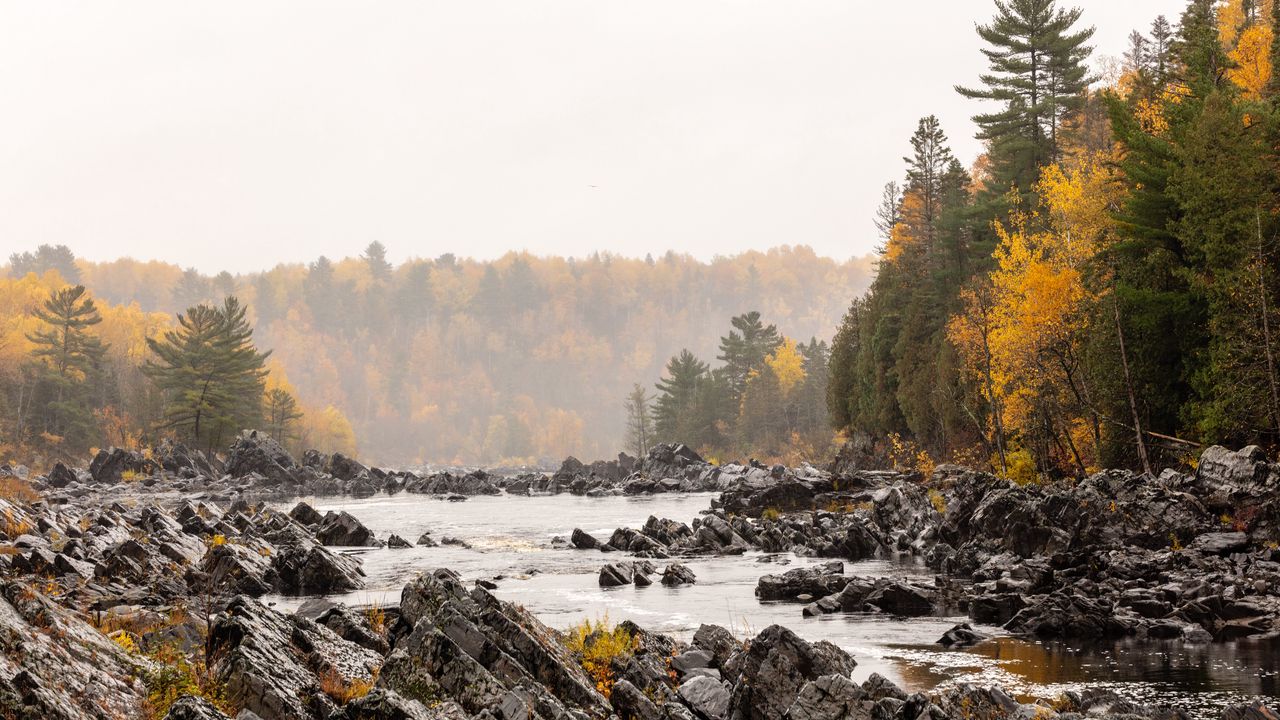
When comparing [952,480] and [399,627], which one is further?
[952,480]

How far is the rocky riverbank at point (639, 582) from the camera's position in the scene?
11.9m

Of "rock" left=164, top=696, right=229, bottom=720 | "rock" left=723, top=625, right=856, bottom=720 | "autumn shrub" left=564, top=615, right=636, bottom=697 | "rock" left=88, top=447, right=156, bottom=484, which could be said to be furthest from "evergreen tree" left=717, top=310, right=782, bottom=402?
"rock" left=164, top=696, right=229, bottom=720

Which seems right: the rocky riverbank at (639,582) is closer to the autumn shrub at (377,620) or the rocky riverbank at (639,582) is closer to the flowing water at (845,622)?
the autumn shrub at (377,620)

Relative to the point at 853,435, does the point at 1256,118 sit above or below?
above

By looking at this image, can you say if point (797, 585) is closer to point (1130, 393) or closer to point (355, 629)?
point (355, 629)

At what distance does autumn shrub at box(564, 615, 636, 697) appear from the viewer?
1525cm

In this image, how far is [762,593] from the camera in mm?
29031

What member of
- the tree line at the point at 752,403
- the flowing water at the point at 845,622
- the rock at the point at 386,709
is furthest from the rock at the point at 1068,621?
the tree line at the point at 752,403

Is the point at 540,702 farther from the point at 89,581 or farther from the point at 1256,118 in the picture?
the point at 1256,118

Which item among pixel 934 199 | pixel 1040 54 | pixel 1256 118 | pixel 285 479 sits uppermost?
pixel 1040 54

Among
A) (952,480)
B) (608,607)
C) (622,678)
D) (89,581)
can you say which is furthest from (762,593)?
(952,480)

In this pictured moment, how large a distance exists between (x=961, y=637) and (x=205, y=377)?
90248 millimetres

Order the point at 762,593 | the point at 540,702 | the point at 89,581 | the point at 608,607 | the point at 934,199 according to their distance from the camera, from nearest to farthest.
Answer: the point at 540,702 < the point at 89,581 < the point at 608,607 < the point at 762,593 < the point at 934,199

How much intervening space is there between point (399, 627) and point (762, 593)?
15607 mm
